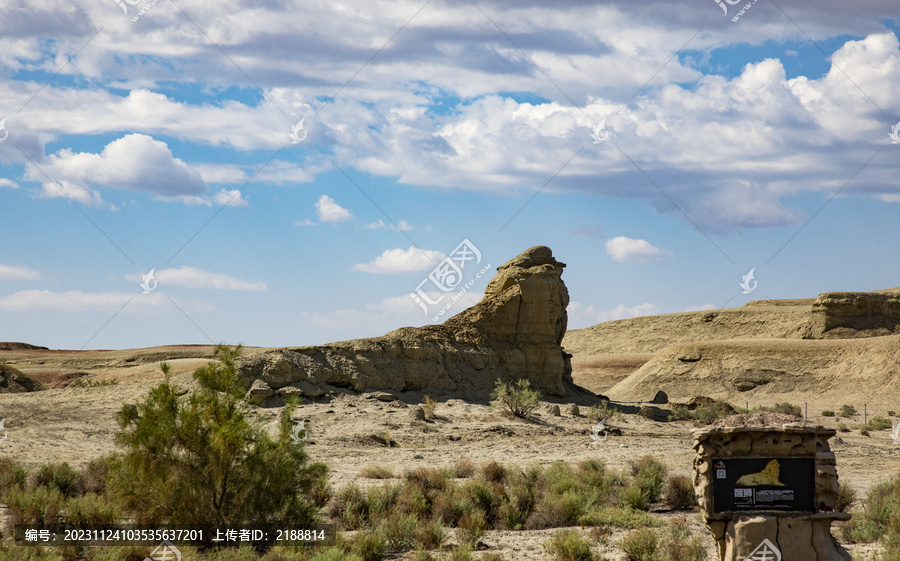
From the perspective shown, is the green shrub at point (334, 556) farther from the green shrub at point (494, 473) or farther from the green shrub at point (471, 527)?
the green shrub at point (494, 473)

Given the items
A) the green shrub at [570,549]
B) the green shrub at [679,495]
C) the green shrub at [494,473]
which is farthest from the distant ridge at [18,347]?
the green shrub at [570,549]

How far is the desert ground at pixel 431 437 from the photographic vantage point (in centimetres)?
1803

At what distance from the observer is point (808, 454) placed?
881 centimetres

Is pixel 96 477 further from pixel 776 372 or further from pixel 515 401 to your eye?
pixel 776 372

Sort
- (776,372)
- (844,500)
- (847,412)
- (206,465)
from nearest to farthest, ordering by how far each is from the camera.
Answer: (206,465), (844,500), (847,412), (776,372)

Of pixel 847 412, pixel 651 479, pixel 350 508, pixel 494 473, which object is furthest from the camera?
pixel 847 412

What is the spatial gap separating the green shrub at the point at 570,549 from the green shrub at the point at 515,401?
1686 centimetres

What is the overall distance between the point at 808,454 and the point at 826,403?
37.0 m

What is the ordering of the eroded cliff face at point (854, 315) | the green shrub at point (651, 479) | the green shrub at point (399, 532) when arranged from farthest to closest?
the eroded cliff face at point (854, 315)
the green shrub at point (651, 479)
the green shrub at point (399, 532)

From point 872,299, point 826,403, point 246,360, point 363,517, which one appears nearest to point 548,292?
point 246,360

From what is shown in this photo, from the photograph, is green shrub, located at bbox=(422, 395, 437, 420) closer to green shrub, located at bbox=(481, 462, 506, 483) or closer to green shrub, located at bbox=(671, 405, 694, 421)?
green shrub, located at bbox=(671, 405, 694, 421)

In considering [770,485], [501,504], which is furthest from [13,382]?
[770,485]

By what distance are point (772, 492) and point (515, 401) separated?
19.8 m

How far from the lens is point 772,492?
882 cm
